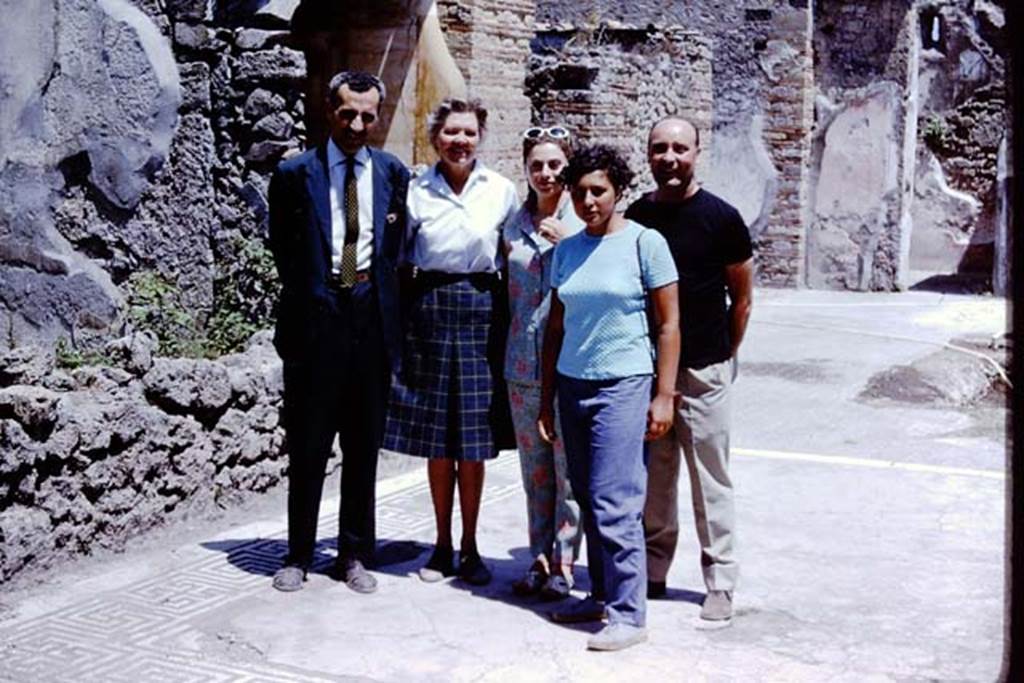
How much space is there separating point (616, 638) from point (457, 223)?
1653 millimetres

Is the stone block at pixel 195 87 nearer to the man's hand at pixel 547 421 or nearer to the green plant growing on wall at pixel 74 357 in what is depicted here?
the green plant growing on wall at pixel 74 357

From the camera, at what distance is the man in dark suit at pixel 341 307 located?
520 centimetres

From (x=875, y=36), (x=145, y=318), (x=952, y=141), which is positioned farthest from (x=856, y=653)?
(x=952, y=141)

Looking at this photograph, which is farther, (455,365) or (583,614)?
(455,365)

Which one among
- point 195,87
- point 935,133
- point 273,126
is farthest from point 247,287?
point 935,133

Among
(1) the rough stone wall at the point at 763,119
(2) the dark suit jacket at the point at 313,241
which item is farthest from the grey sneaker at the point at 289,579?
(1) the rough stone wall at the point at 763,119

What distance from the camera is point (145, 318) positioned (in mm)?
7129

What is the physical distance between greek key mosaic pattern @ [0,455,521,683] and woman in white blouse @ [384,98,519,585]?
719mm

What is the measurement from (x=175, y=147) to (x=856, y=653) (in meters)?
4.63

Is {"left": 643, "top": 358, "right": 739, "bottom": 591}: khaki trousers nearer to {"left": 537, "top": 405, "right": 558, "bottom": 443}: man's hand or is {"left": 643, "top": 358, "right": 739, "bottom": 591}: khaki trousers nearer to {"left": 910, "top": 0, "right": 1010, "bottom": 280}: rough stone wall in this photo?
{"left": 537, "top": 405, "right": 558, "bottom": 443}: man's hand

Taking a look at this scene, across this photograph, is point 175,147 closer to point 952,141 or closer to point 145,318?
point 145,318

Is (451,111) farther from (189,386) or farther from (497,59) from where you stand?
(497,59)

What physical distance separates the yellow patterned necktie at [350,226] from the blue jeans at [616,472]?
3.33ft

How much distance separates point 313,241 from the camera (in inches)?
204
